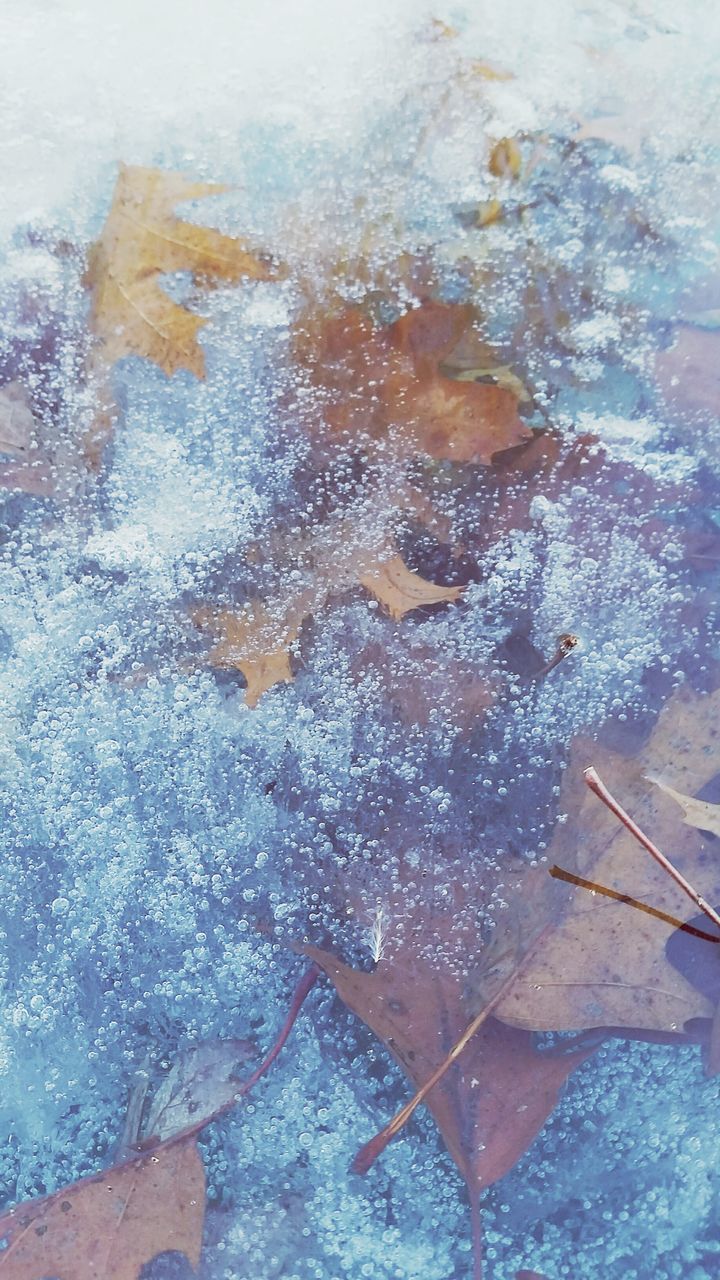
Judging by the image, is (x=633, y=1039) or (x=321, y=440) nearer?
(x=633, y=1039)

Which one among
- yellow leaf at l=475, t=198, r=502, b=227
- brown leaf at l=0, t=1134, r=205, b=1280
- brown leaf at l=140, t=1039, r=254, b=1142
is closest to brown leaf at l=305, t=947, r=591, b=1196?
brown leaf at l=140, t=1039, r=254, b=1142

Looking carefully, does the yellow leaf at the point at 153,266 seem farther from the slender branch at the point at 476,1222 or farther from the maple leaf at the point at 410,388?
the slender branch at the point at 476,1222

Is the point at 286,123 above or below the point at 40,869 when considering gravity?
above

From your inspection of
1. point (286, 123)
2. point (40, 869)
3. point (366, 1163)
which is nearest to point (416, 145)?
point (286, 123)

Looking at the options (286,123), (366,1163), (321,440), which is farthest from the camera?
(286,123)

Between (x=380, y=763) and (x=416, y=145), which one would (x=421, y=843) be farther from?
(x=416, y=145)

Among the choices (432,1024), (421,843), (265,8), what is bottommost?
(432,1024)

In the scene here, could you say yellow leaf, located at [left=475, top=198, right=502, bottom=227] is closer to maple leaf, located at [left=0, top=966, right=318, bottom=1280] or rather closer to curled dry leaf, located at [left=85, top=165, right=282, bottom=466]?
curled dry leaf, located at [left=85, top=165, right=282, bottom=466]
